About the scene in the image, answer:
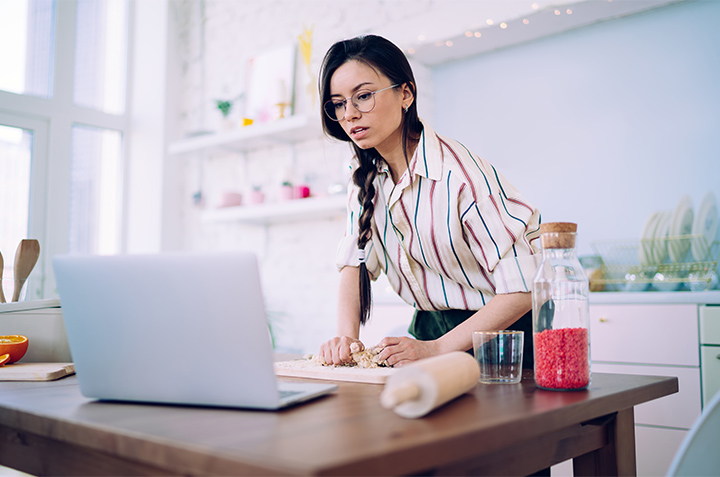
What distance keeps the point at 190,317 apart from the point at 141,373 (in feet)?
0.41

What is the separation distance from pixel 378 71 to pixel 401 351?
25.7 inches

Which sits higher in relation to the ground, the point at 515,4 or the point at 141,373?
the point at 515,4

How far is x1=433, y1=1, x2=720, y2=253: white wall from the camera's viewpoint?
8.68 ft

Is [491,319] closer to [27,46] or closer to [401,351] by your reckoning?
[401,351]

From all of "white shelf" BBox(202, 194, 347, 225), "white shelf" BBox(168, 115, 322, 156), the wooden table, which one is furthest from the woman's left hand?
"white shelf" BBox(168, 115, 322, 156)

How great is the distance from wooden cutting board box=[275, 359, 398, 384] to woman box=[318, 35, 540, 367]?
0.04 metres

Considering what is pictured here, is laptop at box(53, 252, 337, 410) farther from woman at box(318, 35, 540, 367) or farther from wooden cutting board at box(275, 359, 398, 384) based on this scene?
woman at box(318, 35, 540, 367)

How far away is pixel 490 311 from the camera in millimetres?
1253

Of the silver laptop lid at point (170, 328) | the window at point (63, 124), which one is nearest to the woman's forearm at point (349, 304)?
the silver laptop lid at point (170, 328)

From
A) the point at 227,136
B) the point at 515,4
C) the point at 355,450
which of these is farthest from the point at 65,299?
the point at 227,136

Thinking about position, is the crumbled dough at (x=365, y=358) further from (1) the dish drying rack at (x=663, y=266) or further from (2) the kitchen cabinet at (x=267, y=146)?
(2) the kitchen cabinet at (x=267, y=146)

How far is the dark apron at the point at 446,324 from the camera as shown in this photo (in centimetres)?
136

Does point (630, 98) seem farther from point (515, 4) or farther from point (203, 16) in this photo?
point (203, 16)

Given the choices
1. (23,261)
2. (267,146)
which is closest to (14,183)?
(267,146)
